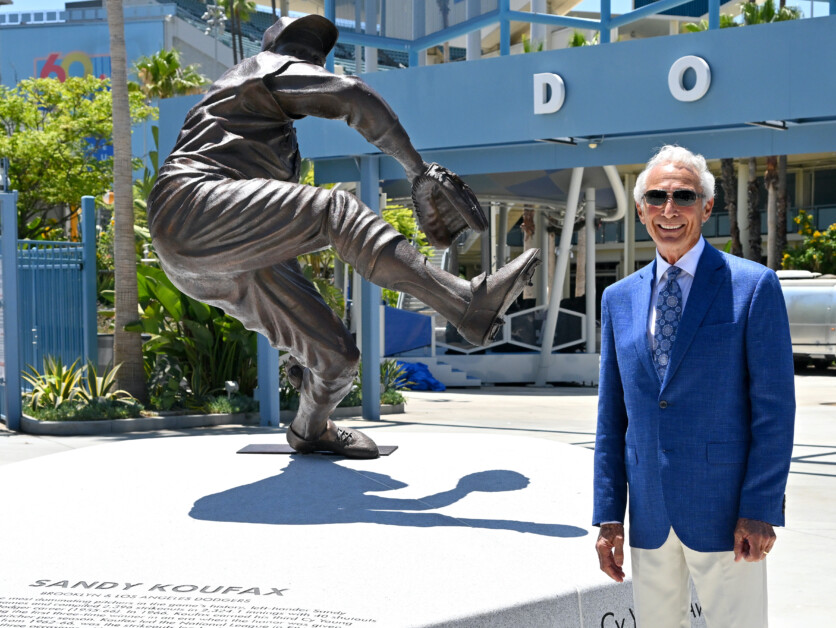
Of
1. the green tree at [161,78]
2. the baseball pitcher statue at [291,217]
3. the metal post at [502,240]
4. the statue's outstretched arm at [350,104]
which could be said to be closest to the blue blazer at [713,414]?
the baseball pitcher statue at [291,217]

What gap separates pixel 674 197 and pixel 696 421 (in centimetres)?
53

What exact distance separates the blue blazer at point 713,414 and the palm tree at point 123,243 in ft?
36.2

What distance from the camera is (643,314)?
2432 mm

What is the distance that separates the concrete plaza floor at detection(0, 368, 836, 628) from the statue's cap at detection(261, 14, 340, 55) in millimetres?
2355

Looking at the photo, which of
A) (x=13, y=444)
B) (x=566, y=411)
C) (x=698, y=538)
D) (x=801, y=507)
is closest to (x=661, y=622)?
(x=698, y=538)

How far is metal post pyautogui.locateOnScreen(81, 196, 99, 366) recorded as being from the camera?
40.7 ft

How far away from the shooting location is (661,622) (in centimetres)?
240

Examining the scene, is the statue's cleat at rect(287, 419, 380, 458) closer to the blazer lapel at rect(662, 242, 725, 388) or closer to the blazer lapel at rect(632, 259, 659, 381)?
the blazer lapel at rect(632, 259, 659, 381)

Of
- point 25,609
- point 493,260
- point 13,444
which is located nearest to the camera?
point 25,609

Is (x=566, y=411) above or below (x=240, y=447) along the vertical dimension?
below

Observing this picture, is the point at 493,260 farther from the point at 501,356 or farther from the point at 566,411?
the point at 566,411

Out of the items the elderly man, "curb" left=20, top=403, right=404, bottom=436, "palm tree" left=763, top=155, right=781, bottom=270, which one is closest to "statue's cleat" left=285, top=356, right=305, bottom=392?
the elderly man

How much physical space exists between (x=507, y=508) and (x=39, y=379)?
30.4 feet

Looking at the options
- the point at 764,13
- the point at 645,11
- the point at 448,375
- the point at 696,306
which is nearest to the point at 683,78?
the point at 645,11
